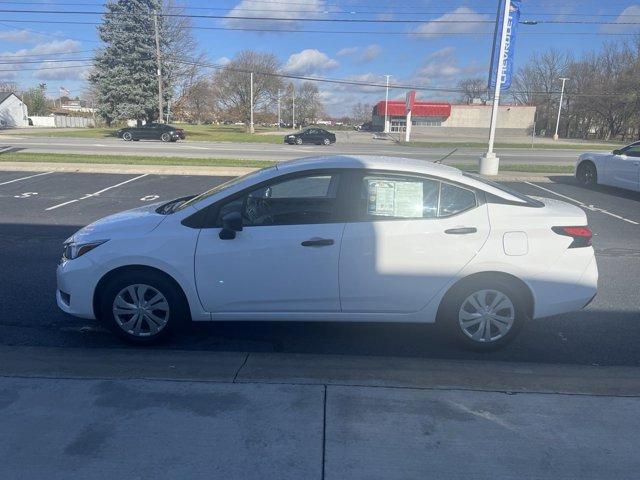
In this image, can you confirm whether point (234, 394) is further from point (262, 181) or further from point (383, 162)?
point (383, 162)

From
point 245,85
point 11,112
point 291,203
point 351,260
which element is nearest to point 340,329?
point 351,260

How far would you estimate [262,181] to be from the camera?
4.24 m

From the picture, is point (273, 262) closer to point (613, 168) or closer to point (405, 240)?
point (405, 240)

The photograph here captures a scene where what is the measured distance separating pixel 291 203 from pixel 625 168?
11829mm

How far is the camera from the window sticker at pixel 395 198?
4.15 metres

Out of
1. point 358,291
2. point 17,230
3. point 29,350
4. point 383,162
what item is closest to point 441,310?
point 358,291

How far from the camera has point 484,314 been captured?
418 centimetres

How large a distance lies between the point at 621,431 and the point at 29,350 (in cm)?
418

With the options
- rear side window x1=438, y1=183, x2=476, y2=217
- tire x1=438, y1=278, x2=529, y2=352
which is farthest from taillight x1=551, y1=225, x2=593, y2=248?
rear side window x1=438, y1=183, x2=476, y2=217

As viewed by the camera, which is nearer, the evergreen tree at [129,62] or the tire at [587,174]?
the tire at [587,174]

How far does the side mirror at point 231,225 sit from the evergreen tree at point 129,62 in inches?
1911

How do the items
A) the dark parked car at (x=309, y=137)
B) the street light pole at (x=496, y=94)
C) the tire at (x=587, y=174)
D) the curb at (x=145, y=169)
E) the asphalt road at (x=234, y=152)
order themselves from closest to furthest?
1. the tire at (x=587, y=174)
2. the street light pole at (x=496, y=94)
3. the curb at (x=145, y=169)
4. the asphalt road at (x=234, y=152)
5. the dark parked car at (x=309, y=137)

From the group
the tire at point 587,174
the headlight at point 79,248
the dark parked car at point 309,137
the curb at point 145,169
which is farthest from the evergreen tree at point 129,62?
the headlight at point 79,248

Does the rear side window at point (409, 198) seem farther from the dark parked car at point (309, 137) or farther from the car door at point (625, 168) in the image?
the dark parked car at point (309, 137)
